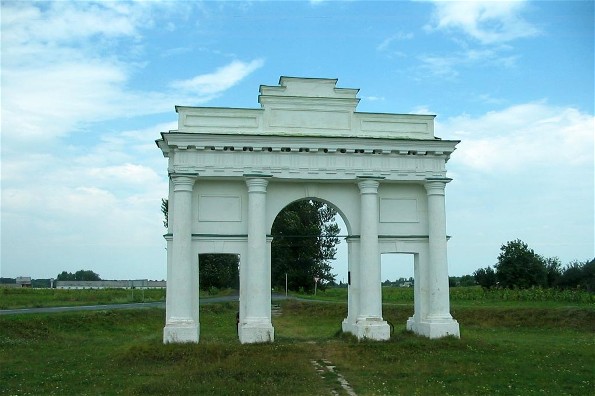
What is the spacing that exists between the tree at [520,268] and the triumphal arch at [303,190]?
35.2m

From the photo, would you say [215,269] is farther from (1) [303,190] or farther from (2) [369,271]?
(2) [369,271]

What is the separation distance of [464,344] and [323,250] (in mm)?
40215

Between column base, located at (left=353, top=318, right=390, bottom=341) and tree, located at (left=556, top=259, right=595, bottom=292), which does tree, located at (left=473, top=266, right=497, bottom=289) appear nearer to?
tree, located at (left=556, top=259, right=595, bottom=292)

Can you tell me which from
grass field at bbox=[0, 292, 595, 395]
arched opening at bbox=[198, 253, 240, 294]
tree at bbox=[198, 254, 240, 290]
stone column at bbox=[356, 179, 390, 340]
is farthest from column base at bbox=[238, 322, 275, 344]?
tree at bbox=[198, 254, 240, 290]

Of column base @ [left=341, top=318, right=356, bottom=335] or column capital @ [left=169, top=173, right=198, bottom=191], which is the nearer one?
column capital @ [left=169, top=173, right=198, bottom=191]

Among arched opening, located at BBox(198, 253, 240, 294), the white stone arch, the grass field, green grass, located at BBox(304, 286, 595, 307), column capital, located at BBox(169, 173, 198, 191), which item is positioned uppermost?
column capital, located at BBox(169, 173, 198, 191)

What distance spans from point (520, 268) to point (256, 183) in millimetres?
40175

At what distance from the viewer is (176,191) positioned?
771 inches

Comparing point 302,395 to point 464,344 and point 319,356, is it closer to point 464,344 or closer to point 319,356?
point 319,356

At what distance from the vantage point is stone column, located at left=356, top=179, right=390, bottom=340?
19.9 meters

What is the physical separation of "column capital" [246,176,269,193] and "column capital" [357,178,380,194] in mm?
3176

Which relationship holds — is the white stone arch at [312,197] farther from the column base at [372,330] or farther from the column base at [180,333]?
the column base at [180,333]

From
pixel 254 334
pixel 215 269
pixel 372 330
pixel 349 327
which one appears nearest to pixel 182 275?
pixel 254 334

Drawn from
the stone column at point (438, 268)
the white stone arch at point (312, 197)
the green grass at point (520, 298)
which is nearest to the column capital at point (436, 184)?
the stone column at point (438, 268)
